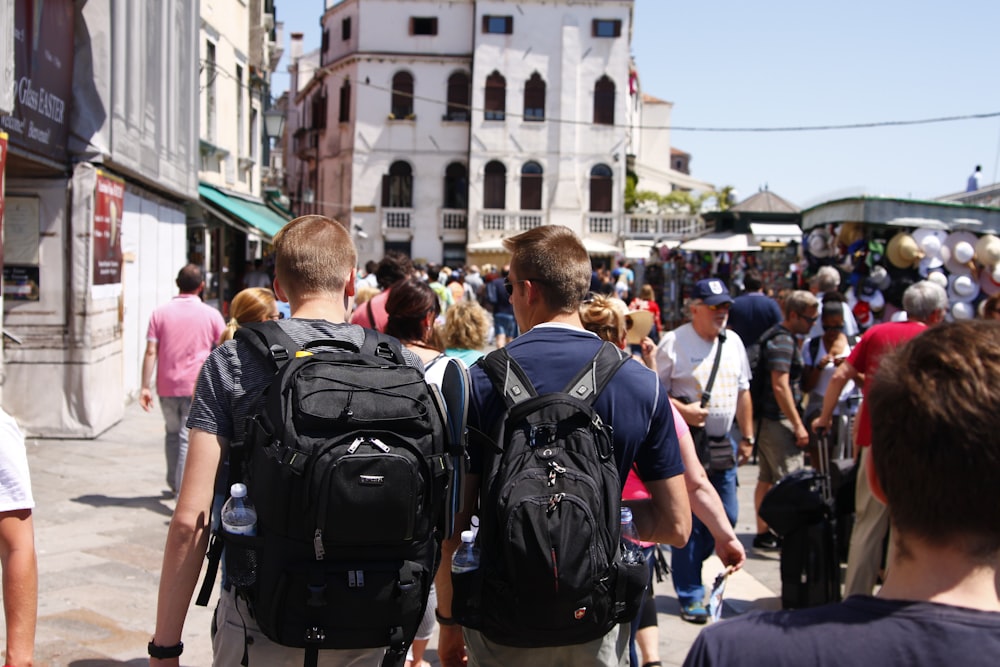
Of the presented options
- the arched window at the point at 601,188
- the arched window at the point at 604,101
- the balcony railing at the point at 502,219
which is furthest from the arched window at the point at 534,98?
the balcony railing at the point at 502,219

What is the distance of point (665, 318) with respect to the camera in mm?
25312

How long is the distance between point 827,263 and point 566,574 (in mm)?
11520

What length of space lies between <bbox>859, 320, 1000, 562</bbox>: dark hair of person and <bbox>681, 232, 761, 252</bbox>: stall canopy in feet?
55.0

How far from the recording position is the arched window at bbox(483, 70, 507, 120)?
42.2m

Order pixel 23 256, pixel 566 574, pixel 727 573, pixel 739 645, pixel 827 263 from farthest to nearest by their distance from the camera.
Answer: pixel 827 263 → pixel 23 256 → pixel 727 573 → pixel 566 574 → pixel 739 645

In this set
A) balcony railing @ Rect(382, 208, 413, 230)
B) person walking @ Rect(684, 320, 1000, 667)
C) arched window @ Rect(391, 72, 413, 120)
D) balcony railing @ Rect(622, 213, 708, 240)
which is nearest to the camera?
person walking @ Rect(684, 320, 1000, 667)

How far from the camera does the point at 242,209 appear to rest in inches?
758

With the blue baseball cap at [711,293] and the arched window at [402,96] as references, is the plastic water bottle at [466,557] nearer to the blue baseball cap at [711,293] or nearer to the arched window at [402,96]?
the blue baseball cap at [711,293]

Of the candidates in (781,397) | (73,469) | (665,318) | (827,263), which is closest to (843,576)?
(781,397)

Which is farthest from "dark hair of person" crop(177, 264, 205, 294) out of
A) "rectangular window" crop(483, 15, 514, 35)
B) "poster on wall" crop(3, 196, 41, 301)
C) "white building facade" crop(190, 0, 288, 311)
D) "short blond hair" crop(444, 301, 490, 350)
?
"rectangular window" crop(483, 15, 514, 35)

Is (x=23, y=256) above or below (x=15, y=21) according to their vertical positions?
below

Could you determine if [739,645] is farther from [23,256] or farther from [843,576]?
[23,256]

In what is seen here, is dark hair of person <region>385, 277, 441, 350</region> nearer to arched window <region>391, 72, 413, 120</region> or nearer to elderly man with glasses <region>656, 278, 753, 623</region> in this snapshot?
elderly man with glasses <region>656, 278, 753, 623</region>

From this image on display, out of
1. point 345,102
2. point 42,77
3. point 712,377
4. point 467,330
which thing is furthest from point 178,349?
point 345,102
